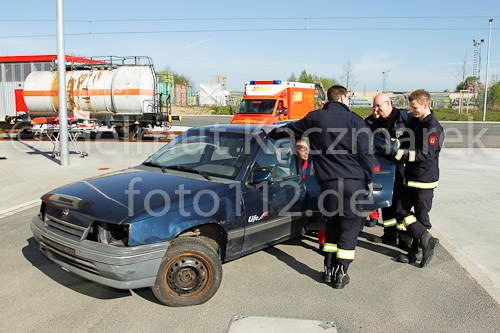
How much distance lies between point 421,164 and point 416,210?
1.77 feet

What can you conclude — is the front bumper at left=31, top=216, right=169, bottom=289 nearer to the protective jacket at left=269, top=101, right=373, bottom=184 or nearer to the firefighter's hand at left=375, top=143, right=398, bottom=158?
the protective jacket at left=269, top=101, right=373, bottom=184

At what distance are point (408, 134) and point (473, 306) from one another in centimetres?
199

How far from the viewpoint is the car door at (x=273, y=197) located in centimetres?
417

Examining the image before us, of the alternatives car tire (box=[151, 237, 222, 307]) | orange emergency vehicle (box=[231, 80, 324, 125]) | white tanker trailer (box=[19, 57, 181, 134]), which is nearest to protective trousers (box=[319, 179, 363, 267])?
car tire (box=[151, 237, 222, 307])

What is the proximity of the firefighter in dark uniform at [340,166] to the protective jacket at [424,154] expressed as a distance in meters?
0.68

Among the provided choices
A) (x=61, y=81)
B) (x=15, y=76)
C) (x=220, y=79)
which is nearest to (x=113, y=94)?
(x=61, y=81)

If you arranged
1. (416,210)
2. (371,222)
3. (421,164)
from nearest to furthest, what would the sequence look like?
1. (421,164)
2. (416,210)
3. (371,222)

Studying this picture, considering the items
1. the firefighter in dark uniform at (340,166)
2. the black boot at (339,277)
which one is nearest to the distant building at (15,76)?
the firefighter in dark uniform at (340,166)

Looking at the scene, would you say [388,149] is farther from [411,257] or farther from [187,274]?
[187,274]

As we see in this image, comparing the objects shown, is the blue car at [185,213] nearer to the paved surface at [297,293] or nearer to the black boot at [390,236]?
the paved surface at [297,293]

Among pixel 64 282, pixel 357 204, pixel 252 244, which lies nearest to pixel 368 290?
pixel 357 204

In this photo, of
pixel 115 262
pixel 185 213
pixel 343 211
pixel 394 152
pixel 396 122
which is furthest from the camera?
pixel 396 122

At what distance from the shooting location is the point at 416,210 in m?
4.75

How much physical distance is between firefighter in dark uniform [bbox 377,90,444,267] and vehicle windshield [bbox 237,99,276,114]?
12.9 metres
